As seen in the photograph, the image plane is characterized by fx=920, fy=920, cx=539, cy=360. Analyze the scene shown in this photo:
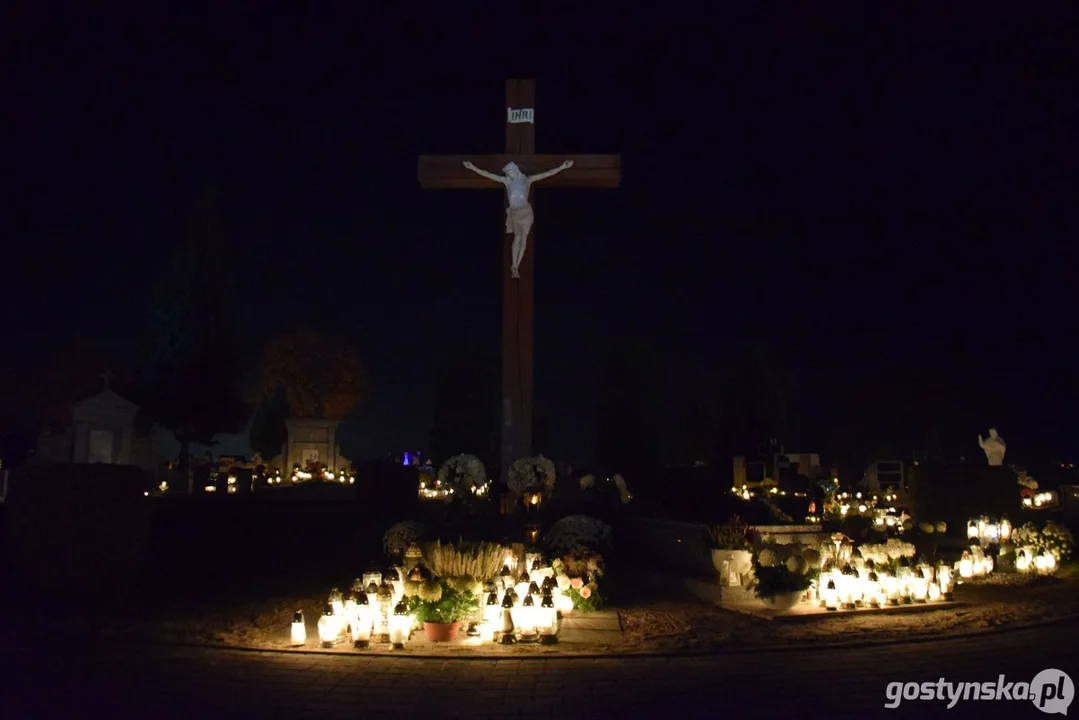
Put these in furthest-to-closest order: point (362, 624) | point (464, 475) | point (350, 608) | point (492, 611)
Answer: point (464, 475) < point (492, 611) < point (350, 608) < point (362, 624)

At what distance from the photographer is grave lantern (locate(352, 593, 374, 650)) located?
846 cm

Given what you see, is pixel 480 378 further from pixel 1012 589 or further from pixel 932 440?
pixel 1012 589

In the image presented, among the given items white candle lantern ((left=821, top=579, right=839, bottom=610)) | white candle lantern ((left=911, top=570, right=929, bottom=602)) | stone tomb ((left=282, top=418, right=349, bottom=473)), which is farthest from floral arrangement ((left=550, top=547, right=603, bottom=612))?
stone tomb ((left=282, top=418, right=349, bottom=473))

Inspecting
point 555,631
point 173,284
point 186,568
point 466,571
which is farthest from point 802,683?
point 173,284

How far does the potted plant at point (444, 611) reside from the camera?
28.9 feet

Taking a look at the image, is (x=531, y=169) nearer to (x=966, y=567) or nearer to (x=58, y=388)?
(x=966, y=567)

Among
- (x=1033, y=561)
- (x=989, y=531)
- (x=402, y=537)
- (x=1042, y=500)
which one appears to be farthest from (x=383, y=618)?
(x=1042, y=500)

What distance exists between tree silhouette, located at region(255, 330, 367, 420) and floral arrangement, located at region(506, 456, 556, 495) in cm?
3179

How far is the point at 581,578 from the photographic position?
10727mm

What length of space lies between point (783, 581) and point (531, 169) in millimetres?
7570

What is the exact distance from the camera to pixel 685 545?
13.2 meters

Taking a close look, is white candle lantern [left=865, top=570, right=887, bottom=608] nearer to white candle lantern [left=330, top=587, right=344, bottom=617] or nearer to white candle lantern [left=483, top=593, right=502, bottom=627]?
white candle lantern [left=483, top=593, right=502, bottom=627]

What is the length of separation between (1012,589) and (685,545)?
4.96m

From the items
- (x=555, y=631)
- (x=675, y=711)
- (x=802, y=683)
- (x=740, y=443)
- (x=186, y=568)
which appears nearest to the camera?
(x=675, y=711)
